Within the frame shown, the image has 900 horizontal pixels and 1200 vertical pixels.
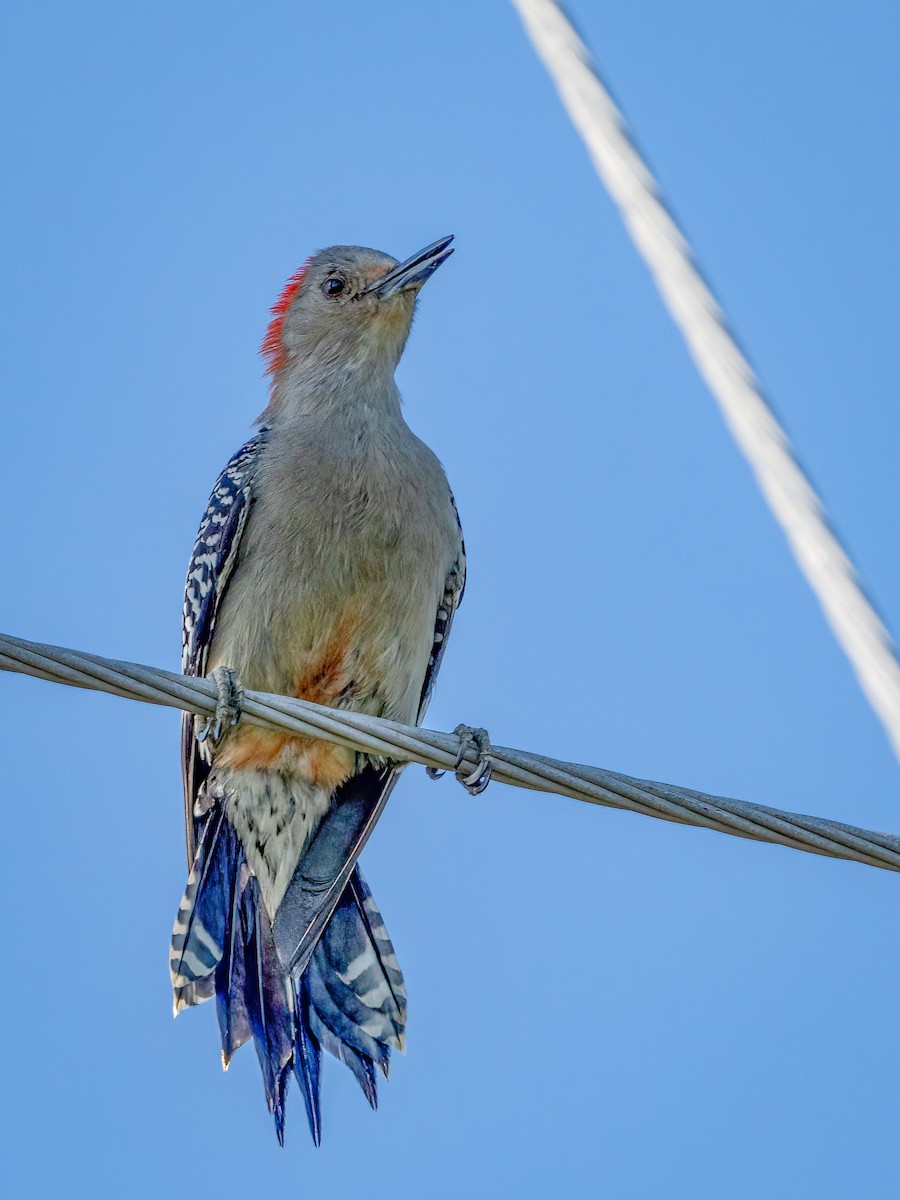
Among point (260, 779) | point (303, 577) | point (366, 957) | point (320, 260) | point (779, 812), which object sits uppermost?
A: point (320, 260)

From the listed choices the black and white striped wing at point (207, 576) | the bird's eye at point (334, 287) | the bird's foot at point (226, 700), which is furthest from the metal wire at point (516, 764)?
the bird's eye at point (334, 287)

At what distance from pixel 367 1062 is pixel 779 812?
10.4 feet

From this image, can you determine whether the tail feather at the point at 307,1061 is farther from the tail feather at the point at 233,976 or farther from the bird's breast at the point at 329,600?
the bird's breast at the point at 329,600

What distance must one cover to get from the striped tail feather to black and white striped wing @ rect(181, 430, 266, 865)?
0.68 ft

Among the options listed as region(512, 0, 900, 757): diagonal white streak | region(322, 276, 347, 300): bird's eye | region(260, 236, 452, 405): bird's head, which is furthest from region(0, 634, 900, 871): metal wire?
region(322, 276, 347, 300): bird's eye

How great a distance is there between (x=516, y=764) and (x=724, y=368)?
1465 millimetres

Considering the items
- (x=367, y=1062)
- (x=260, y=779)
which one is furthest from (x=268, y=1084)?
(x=260, y=779)

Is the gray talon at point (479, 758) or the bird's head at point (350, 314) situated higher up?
the bird's head at point (350, 314)

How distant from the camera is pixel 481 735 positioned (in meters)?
6.41

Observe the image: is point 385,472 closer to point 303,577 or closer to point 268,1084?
point 303,577

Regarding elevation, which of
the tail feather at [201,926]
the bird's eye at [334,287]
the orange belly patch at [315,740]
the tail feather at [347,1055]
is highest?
the bird's eye at [334,287]

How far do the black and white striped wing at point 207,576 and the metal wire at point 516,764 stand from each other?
85.6 inches

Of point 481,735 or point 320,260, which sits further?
point 320,260

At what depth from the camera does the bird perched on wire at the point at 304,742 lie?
762cm
